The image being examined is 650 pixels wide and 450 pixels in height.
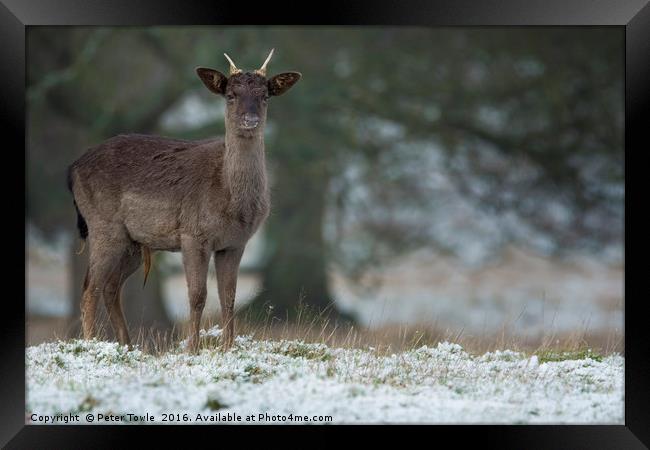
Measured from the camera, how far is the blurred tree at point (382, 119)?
15.6 meters

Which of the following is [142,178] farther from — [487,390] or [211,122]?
[211,122]

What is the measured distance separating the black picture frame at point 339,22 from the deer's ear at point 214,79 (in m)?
1.34

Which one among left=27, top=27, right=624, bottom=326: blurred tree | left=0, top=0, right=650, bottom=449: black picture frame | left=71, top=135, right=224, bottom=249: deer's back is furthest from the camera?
left=27, top=27, right=624, bottom=326: blurred tree

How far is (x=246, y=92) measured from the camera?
7879 mm

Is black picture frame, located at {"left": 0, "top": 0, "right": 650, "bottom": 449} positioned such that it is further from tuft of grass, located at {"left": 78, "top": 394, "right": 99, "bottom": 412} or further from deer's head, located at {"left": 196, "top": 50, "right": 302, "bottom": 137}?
deer's head, located at {"left": 196, "top": 50, "right": 302, "bottom": 137}

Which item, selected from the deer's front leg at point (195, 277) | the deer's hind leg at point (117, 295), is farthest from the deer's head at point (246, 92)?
the deer's hind leg at point (117, 295)

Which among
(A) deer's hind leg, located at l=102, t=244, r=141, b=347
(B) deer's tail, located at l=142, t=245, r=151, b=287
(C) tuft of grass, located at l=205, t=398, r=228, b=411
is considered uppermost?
(B) deer's tail, located at l=142, t=245, r=151, b=287

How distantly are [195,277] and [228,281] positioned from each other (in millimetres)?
323

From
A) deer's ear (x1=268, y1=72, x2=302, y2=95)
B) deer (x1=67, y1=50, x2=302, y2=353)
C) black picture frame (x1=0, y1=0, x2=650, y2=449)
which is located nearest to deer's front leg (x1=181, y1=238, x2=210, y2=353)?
deer (x1=67, y1=50, x2=302, y2=353)

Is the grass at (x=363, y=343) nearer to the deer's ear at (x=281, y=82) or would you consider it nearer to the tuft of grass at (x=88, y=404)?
the tuft of grass at (x=88, y=404)

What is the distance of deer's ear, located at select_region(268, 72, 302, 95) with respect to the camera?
26.5 ft

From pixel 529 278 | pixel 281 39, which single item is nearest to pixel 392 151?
pixel 281 39

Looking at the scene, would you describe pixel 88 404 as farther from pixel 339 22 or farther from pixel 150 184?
pixel 339 22

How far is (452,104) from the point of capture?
1630 cm
